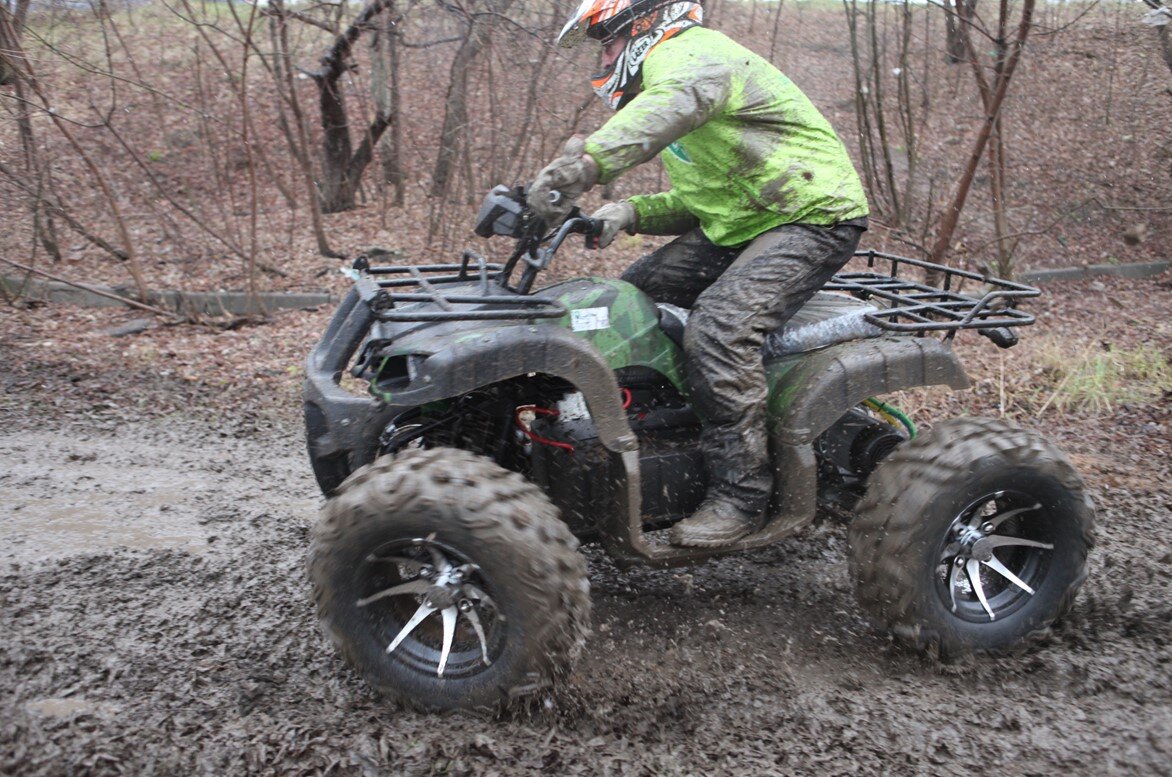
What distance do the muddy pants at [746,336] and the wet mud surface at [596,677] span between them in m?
0.67

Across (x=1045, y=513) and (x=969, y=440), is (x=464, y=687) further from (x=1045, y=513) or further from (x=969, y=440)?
(x=1045, y=513)

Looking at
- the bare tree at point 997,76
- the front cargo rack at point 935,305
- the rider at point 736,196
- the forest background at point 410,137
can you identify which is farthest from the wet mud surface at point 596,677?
the forest background at point 410,137

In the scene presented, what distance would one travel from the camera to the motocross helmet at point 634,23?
3.58 m

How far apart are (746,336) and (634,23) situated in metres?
1.21

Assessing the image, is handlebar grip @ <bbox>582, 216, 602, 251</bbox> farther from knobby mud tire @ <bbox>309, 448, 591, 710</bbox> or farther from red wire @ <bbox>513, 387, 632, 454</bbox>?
knobby mud tire @ <bbox>309, 448, 591, 710</bbox>

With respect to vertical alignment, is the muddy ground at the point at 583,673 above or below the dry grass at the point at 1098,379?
below

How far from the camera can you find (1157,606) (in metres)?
3.99

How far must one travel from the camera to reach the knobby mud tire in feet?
10.1

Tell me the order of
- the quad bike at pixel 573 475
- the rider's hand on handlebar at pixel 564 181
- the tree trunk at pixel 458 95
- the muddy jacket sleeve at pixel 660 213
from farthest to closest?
the tree trunk at pixel 458 95
the muddy jacket sleeve at pixel 660 213
the rider's hand on handlebar at pixel 564 181
the quad bike at pixel 573 475

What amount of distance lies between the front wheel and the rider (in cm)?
48

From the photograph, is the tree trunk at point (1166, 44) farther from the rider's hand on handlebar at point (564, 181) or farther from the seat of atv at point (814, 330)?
the rider's hand on handlebar at point (564, 181)

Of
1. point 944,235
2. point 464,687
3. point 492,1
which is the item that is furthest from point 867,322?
point 492,1

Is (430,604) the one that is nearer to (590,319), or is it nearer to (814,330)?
(590,319)

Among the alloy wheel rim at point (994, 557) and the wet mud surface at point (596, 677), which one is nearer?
the wet mud surface at point (596, 677)
